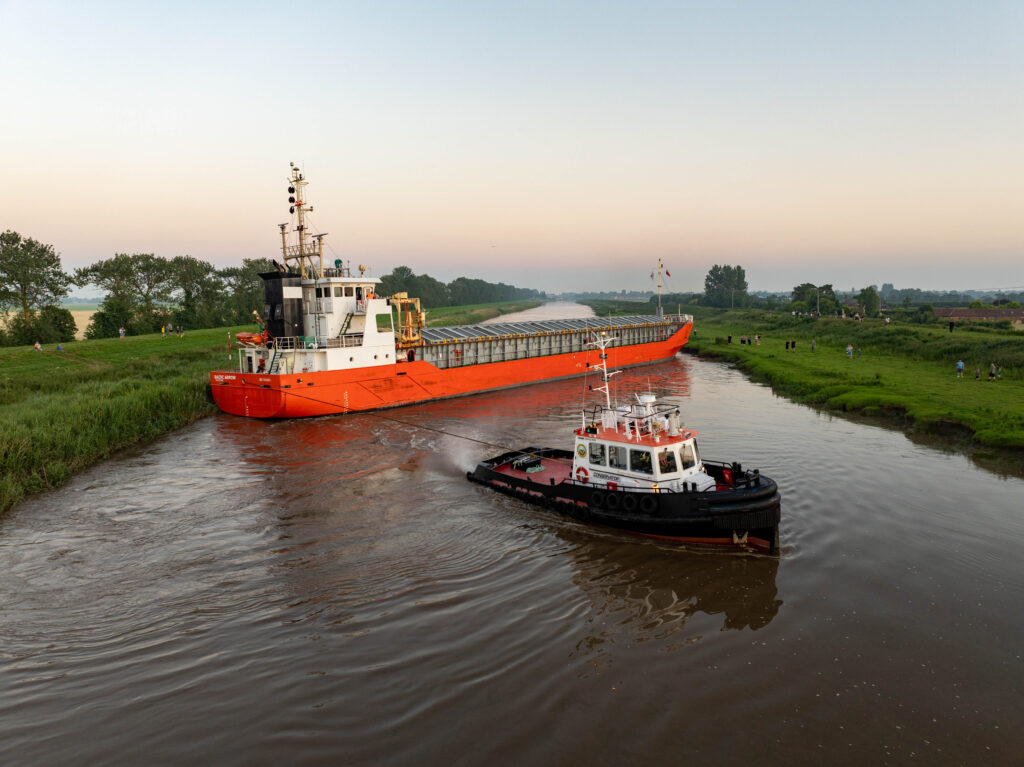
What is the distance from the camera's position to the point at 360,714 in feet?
25.8

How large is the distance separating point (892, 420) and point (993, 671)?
18.3 meters

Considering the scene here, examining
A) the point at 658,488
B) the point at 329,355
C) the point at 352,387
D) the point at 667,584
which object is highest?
the point at 329,355

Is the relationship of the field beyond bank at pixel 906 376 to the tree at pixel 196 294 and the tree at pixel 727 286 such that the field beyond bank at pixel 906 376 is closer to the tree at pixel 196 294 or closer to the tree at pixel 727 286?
the tree at pixel 196 294

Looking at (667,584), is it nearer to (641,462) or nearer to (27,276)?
(641,462)

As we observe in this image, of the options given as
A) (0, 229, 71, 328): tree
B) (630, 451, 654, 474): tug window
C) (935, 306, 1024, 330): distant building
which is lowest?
(630, 451, 654, 474): tug window

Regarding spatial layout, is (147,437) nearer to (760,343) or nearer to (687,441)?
(687,441)

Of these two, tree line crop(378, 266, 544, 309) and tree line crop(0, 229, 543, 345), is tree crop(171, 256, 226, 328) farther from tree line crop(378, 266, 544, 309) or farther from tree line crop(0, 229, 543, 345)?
tree line crop(378, 266, 544, 309)

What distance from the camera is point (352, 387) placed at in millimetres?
28016

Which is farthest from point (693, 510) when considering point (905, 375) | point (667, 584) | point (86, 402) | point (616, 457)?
point (905, 375)

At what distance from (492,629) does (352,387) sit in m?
20.0

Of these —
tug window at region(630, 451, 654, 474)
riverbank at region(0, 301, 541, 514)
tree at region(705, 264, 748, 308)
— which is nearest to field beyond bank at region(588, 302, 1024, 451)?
tug window at region(630, 451, 654, 474)

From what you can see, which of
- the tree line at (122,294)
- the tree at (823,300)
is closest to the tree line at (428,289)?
the tree line at (122,294)

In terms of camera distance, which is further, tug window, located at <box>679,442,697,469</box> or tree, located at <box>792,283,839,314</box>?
tree, located at <box>792,283,839,314</box>

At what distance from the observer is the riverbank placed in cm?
1752
